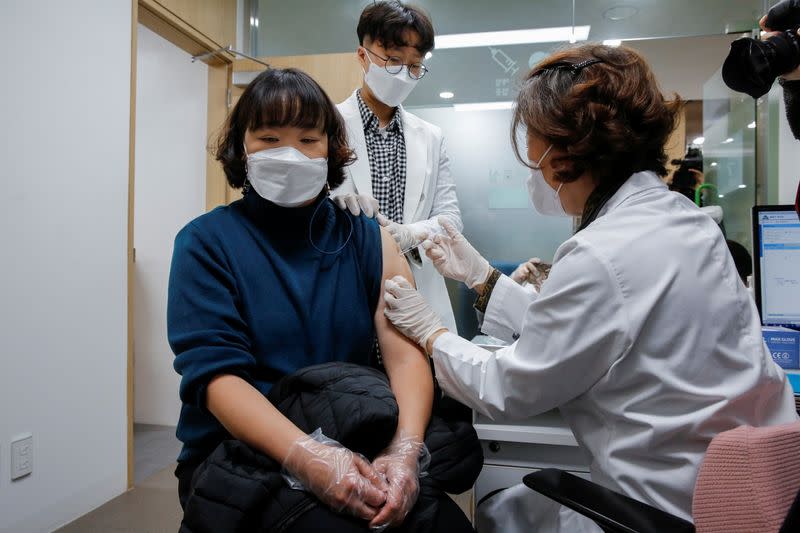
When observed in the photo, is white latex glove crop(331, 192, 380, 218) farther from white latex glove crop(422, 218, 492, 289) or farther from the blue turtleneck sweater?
white latex glove crop(422, 218, 492, 289)

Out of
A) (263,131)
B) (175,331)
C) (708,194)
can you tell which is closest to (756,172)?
(708,194)

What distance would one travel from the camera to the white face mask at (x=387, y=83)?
1.70 metres

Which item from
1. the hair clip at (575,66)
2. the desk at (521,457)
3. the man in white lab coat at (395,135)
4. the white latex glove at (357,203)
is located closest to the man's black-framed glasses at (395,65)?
the man in white lab coat at (395,135)

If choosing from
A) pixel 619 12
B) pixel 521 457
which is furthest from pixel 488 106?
pixel 521 457

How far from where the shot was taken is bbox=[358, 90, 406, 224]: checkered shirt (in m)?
1.68

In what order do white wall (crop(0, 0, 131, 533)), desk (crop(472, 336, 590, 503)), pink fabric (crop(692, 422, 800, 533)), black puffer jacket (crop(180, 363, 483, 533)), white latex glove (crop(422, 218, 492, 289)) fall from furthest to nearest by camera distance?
white wall (crop(0, 0, 131, 533))
white latex glove (crop(422, 218, 492, 289))
desk (crop(472, 336, 590, 503))
black puffer jacket (crop(180, 363, 483, 533))
pink fabric (crop(692, 422, 800, 533))

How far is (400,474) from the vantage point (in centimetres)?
86

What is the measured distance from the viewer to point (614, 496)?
771 mm

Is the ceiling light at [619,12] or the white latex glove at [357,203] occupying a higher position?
the ceiling light at [619,12]

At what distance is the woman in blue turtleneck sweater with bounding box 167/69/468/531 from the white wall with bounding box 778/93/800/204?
181 cm

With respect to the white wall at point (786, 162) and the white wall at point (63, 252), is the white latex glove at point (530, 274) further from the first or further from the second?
the white wall at point (63, 252)

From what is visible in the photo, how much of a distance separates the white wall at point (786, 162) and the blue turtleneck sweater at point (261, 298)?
187 cm

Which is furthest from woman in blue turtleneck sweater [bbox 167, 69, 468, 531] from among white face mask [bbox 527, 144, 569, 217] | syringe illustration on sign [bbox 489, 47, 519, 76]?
syringe illustration on sign [bbox 489, 47, 519, 76]

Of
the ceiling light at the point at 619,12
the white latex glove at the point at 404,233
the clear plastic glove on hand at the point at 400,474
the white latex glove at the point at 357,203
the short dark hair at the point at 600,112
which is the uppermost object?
the ceiling light at the point at 619,12
